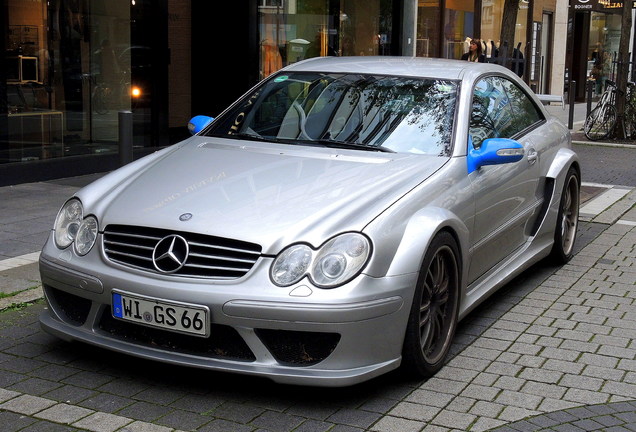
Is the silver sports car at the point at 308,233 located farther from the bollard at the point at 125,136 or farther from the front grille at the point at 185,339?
the bollard at the point at 125,136

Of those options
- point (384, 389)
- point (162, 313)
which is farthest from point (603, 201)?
point (162, 313)

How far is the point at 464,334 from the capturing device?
217 inches

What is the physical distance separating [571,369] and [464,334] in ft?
2.49

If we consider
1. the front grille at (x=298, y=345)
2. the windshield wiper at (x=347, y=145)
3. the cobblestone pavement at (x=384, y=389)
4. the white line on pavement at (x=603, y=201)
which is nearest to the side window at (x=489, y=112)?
the windshield wiper at (x=347, y=145)

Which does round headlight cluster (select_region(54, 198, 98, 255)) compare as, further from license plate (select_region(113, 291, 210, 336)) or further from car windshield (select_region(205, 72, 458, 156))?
car windshield (select_region(205, 72, 458, 156))

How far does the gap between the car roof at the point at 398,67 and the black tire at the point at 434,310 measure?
1.45 meters

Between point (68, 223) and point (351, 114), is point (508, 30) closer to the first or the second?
point (351, 114)

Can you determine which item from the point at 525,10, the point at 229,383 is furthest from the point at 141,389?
the point at 525,10

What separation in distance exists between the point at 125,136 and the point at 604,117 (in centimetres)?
1301

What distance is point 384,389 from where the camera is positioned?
15.0 feet

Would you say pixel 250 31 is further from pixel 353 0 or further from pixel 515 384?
pixel 515 384

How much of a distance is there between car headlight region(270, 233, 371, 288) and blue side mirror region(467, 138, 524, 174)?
1316 millimetres

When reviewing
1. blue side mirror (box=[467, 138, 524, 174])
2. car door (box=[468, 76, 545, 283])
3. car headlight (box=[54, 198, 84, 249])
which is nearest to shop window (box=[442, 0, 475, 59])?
car door (box=[468, 76, 545, 283])

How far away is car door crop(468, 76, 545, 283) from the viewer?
17.8 feet
